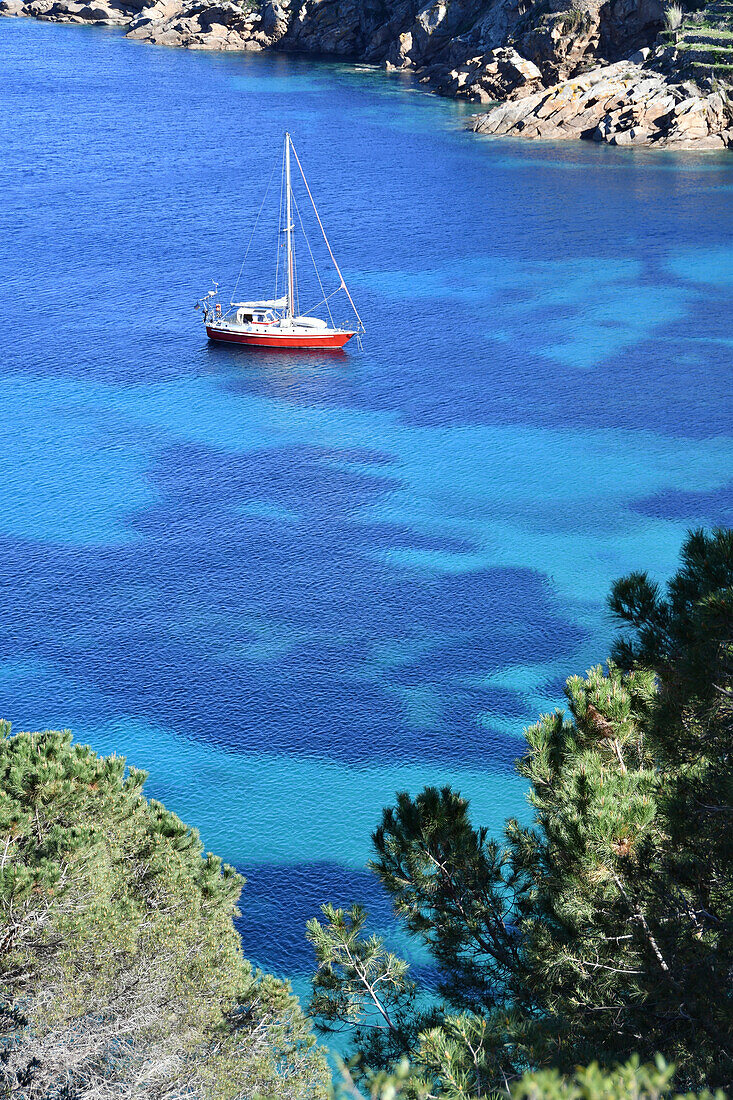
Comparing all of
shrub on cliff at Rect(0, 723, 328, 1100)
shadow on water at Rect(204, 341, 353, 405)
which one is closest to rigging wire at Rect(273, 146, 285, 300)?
shadow on water at Rect(204, 341, 353, 405)

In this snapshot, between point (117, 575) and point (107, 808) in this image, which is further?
point (117, 575)

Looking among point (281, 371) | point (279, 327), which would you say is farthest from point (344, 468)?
point (279, 327)

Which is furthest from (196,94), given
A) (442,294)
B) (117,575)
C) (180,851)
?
(180,851)

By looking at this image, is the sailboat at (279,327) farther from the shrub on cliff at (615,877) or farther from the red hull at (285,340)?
the shrub on cliff at (615,877)

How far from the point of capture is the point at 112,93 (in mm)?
93375

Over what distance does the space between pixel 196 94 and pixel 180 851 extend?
90.0 metres

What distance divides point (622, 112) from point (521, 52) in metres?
13.1

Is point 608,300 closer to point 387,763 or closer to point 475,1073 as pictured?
point 387,763

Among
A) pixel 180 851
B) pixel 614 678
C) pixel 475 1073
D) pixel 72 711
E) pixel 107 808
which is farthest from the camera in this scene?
pixel 72 711

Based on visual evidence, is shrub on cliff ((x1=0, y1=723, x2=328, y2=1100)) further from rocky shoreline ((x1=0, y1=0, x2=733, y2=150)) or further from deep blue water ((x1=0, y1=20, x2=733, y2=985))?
rocky shoreline ((x1=0, y1=0, x2=733, y2=150))

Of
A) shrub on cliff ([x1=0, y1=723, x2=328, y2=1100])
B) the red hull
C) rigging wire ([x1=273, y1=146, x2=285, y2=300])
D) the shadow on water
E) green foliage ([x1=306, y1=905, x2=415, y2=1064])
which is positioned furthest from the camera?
rigging wire ([x1=273, y1=146, x2=285, y2=300])

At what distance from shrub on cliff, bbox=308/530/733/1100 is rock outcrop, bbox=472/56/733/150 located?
7410 centimetres

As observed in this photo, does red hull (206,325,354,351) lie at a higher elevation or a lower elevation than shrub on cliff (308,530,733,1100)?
higher

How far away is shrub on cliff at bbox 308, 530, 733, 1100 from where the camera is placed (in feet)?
34.1
